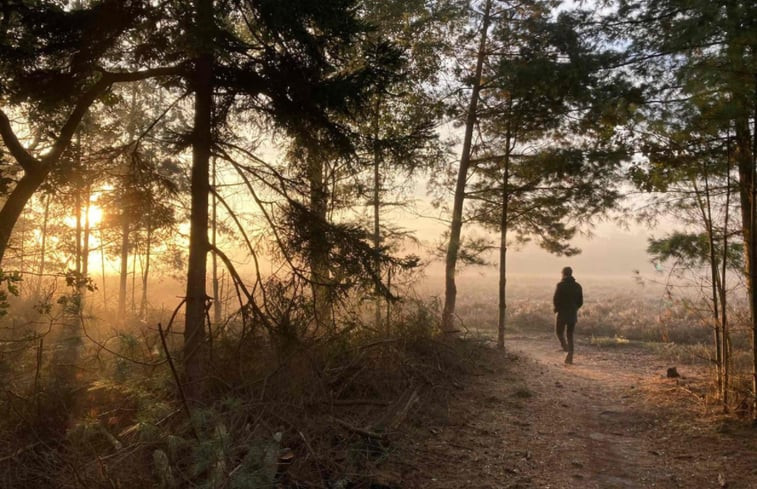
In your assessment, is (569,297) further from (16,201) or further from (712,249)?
(16,201)

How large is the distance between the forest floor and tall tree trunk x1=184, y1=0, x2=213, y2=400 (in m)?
2.78

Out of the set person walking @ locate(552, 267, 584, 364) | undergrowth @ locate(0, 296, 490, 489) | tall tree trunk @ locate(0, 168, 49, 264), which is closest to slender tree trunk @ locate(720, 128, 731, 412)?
undergrowth @ locate(0, 296, 490, 489)

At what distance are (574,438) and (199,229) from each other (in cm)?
580

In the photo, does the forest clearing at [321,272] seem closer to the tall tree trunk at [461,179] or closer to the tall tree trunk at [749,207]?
the tall tree trunk at [749,207]

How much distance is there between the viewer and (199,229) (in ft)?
21.8

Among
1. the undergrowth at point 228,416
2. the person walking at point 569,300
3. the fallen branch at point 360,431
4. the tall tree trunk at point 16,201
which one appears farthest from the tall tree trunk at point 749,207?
the tall tree trunk at point 16,201

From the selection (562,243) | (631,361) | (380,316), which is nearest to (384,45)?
(380,316)

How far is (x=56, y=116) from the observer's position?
7.23 metres

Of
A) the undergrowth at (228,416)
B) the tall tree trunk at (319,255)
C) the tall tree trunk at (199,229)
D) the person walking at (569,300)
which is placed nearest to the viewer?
the undergrowth at (228,416)

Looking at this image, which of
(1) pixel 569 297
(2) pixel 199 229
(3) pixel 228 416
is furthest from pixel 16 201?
(1) pixel 569 297

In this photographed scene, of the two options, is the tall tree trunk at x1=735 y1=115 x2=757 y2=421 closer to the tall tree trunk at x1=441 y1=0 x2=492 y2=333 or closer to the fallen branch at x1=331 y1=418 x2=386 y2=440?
the fallen branch at x1=331 y1=418 x2=386 y2=440

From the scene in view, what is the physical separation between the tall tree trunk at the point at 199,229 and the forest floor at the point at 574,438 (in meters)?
2.78

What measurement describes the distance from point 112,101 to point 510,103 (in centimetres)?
841

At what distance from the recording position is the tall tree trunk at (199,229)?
6262mm
